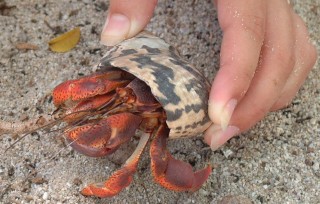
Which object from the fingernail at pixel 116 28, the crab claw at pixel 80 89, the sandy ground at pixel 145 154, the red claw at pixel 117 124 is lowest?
the sandy ground at pixel 145 154

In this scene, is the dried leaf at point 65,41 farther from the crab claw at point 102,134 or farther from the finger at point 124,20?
the crab claw at point 102,134

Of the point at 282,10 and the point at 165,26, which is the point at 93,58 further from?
the point at 282,10

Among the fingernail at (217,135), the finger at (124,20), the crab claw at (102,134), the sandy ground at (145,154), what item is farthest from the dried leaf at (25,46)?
the fingernail at (217,135)

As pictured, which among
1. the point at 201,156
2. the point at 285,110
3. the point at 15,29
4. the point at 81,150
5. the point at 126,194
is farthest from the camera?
the point at 15,29

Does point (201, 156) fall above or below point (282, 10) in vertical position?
below

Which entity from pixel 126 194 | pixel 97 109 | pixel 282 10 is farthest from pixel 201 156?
pixel 282 10

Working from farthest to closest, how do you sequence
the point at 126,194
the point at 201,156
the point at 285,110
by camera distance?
the point at 285,110 → the point at 201,156 → the point at 126,194

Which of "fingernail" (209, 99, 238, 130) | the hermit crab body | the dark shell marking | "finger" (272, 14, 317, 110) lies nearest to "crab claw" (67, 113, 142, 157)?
the hermit crab body

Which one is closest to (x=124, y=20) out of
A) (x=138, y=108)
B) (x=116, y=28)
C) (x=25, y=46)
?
(x=116, y=28)
